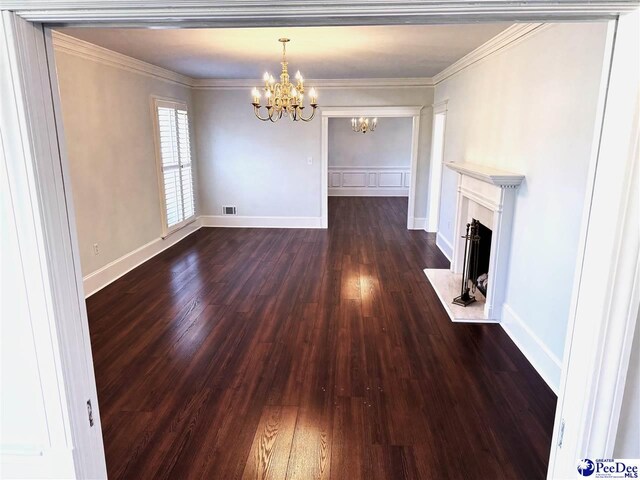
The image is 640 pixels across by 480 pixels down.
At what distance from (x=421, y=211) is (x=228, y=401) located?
5648 mm

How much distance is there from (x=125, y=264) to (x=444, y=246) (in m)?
4.29

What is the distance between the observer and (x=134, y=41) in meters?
4.11

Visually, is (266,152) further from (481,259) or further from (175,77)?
(481,259)

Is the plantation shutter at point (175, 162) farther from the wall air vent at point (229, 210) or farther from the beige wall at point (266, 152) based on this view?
the wall air vent at point (229, 210)

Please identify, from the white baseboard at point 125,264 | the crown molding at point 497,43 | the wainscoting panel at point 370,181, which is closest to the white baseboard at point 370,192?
the wainscoting panel at point 370,181

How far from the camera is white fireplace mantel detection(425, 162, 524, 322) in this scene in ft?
11.6

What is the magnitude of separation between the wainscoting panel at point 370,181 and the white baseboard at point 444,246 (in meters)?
4.99

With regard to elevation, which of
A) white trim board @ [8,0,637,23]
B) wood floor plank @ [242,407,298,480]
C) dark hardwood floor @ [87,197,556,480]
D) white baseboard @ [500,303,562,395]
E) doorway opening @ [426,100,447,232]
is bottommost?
wood floor plank @ [242,407,298,480]

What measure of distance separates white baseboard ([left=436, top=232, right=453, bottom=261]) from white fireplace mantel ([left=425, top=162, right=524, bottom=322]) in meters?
1.13

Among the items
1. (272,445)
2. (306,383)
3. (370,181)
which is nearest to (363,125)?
(370,181)

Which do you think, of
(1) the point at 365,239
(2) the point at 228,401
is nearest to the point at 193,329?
(2) the point at 228,401

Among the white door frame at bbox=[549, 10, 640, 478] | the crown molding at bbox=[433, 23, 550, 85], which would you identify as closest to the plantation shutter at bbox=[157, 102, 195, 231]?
the crown molding at bbox=[433, 23, 550, 85]

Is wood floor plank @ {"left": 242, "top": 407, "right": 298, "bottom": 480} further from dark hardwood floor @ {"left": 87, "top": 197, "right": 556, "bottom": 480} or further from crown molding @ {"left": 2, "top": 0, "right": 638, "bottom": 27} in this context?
crown molding @ {"left": 2, "top": 0, "right": 638, "bottom": 27}

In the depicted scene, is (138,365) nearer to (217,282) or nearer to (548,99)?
(217,282)
